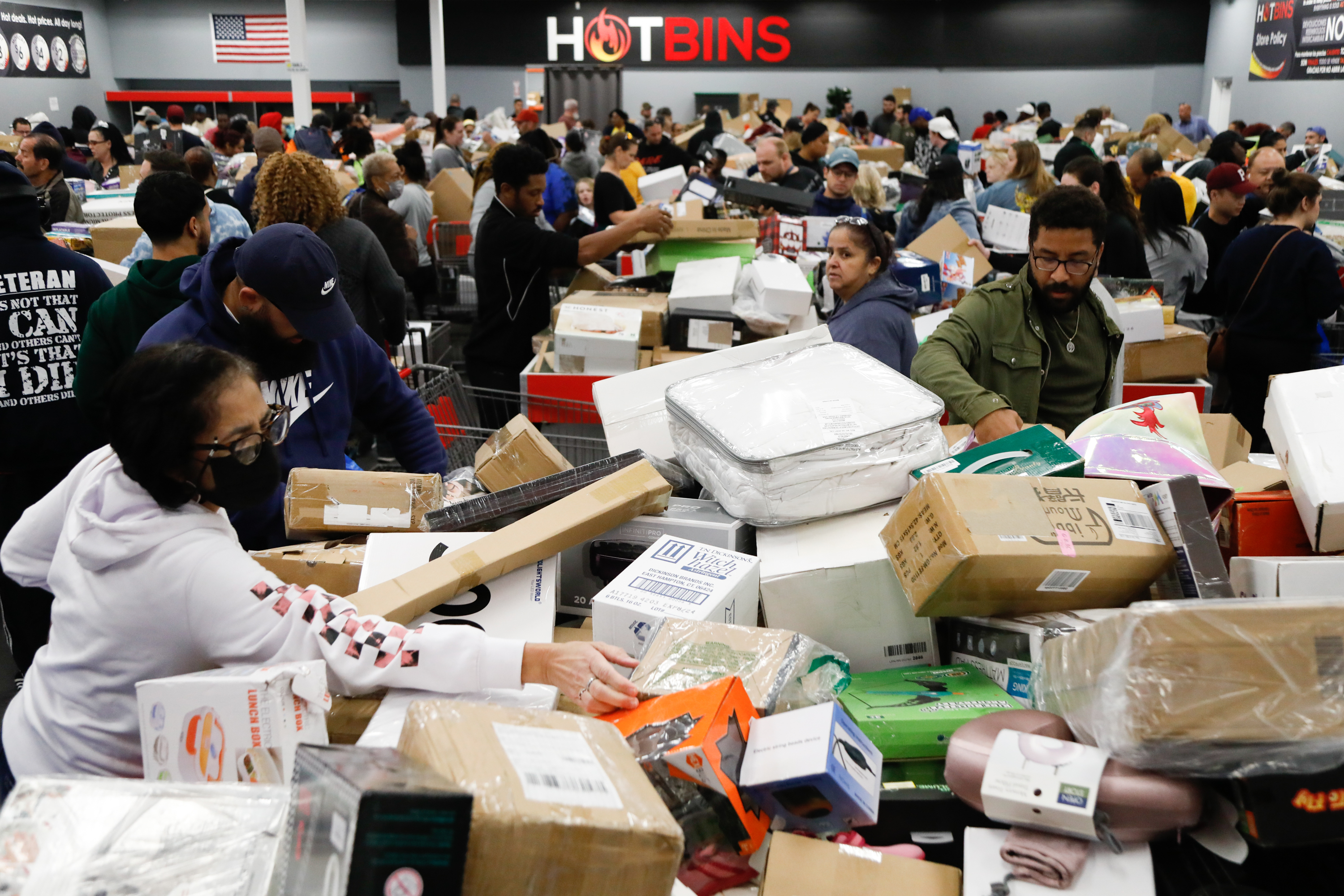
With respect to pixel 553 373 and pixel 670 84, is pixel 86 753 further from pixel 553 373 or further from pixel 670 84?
pixel 670 84

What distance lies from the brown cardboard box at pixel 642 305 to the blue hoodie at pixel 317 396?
155cm

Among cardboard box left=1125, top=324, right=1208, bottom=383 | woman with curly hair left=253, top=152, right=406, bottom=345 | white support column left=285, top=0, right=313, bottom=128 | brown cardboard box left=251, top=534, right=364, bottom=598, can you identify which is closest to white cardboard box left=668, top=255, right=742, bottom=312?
woman with curly hair left=253, top=152, right=406, bottom=345

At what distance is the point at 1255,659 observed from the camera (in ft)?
4.88

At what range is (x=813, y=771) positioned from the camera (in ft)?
4.99

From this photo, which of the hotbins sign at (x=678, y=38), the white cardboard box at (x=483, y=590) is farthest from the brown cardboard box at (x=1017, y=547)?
the hotbins sign at (x=678, y=38)

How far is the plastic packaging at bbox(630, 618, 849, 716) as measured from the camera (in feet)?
5.86

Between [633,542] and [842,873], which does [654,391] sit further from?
[842,873]

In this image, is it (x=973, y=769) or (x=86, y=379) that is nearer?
(x=973, y=769)

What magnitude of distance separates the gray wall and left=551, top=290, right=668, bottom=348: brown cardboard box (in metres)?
14.5

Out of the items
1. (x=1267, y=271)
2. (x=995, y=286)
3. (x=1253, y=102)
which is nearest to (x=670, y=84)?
(x=1253, y=102)

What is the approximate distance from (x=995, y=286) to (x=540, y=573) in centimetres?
171

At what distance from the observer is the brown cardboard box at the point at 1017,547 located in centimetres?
186

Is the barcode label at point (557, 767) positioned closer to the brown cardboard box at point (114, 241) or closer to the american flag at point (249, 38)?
the brown cardboard box at point (114, 241)

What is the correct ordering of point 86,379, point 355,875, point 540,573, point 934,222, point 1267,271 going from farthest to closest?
1. point 934,222
2. point 1267,271
3. point 86,379
4. point 540,573
5. point 355,875
